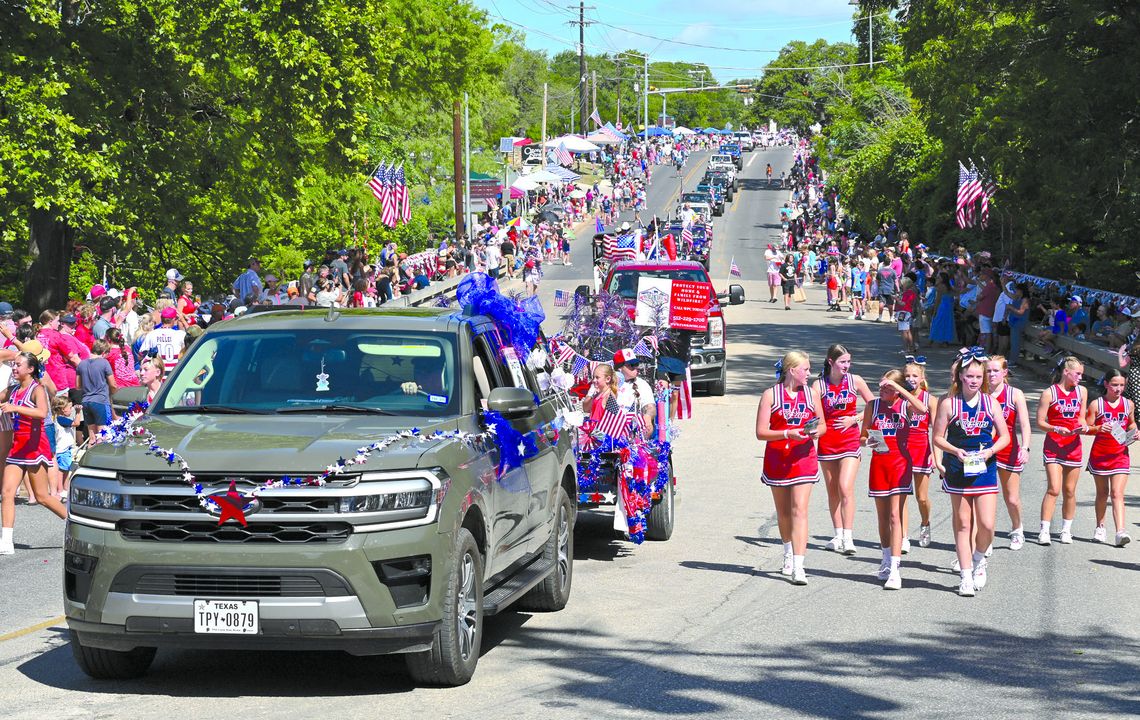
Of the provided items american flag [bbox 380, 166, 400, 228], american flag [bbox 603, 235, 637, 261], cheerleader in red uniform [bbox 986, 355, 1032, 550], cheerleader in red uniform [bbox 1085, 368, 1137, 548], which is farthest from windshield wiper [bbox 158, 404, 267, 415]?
american flag [bbox 380, 166, 400, 228]

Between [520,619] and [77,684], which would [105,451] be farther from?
[520,619]

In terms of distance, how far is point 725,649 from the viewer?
909 cm

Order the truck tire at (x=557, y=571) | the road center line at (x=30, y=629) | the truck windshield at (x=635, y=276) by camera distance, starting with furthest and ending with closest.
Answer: the truck windshield at (x=635, y=276), the truck tire at (x=557, y=571), the road center line at (x=30, y=629)

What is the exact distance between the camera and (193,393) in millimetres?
8516

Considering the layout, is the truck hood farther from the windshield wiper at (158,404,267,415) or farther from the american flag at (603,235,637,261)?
the american flag at (603,235,637,261)

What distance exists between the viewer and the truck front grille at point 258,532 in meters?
7.27

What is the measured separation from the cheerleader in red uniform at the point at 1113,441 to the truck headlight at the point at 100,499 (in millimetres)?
8642

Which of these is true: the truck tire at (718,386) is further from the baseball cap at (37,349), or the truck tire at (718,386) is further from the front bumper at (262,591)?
the front bumper at (262,591)

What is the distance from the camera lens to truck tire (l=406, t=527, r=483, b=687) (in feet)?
25.2

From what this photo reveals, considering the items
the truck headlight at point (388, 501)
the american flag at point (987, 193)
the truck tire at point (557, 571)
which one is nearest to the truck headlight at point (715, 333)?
the truck tire at point (557, 571)

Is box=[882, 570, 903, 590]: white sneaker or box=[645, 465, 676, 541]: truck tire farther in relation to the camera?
box=[645, 465, 676, 541]: truck tire

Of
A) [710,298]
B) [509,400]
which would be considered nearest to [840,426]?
[509,400]

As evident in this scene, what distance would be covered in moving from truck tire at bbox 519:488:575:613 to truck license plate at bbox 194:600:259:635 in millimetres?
2916

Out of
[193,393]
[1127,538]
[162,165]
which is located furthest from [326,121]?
[193,393]
